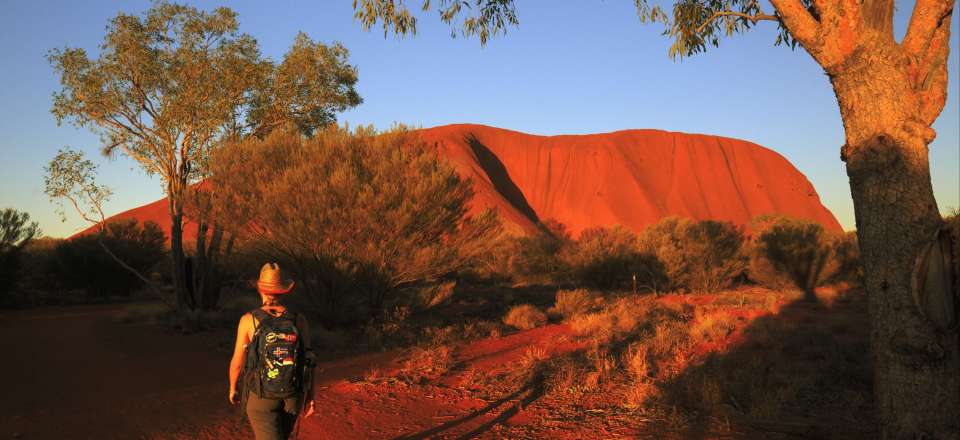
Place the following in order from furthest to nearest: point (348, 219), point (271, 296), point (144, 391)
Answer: point (348, 219) → point (144, 391) → point (271, 296)

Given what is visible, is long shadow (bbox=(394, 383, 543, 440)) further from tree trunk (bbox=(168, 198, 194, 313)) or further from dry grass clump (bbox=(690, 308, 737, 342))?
tree trunk (bbox=(168, 198, 194, 313))

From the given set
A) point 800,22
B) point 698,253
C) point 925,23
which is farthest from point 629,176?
point 925,23

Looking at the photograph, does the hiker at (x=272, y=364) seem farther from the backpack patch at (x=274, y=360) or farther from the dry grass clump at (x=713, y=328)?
the dry grass clump at (x=713, y=328)

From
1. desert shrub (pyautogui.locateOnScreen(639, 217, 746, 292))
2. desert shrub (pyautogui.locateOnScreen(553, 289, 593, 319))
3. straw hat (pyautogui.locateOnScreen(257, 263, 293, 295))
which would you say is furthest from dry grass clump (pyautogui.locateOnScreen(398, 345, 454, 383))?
desert shrub (pyautogui.locateOnScreen(639, 217, 746, 292))

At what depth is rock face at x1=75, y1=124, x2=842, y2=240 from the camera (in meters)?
62.1

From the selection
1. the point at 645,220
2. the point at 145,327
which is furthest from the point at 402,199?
the point at 645,220

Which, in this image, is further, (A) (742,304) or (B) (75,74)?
(A) (742,304)

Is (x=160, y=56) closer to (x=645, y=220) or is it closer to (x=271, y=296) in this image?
(x=271, y=296)

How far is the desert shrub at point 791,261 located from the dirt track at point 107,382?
1969 cm

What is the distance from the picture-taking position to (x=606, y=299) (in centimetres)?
1906

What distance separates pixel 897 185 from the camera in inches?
156

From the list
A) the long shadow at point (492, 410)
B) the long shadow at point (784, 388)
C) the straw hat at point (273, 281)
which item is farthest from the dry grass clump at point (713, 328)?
the straw hat at point (273, 281)

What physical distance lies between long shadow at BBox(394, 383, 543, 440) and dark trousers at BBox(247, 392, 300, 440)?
241 centimetres

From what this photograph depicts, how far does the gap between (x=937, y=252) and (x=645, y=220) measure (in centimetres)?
5692
